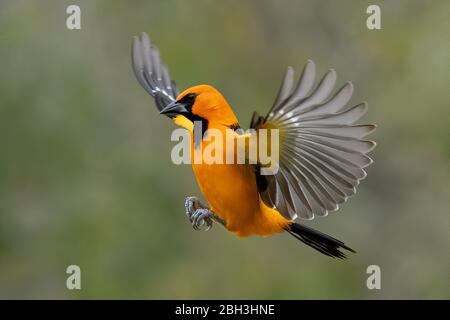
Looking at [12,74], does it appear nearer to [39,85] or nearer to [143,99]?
[39,85]

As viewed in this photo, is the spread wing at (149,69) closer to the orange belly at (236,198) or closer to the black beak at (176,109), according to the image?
the black beak at (176,109)

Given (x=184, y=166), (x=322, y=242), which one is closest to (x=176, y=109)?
(x=322, y=242)

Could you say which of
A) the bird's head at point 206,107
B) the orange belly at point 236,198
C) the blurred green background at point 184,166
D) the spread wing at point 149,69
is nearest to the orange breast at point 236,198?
the orange belly at point 236,198

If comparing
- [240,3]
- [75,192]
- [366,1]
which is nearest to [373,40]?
[366,1]

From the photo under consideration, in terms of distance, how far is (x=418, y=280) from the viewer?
7.58 m

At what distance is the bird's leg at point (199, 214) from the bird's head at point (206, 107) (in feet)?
1.39

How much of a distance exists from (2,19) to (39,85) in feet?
2.56

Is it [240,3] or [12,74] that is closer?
[12,74]

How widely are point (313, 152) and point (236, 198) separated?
470 millimetres

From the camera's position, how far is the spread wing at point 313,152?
11.8 feet

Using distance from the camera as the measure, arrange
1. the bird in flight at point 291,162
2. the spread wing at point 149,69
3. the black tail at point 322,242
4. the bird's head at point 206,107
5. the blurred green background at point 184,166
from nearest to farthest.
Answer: the bird in flight at point 291,162, the bird's head at point 206,107, the black tail at point 322,242, the spread wing at point 149,69, the blurred green background at point 184,166

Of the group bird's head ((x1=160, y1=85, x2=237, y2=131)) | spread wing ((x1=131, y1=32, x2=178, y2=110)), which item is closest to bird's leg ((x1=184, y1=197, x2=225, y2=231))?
bird's head ((x1=160, y1=85, x2=237, y2=131))

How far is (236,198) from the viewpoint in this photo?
4070 mm
